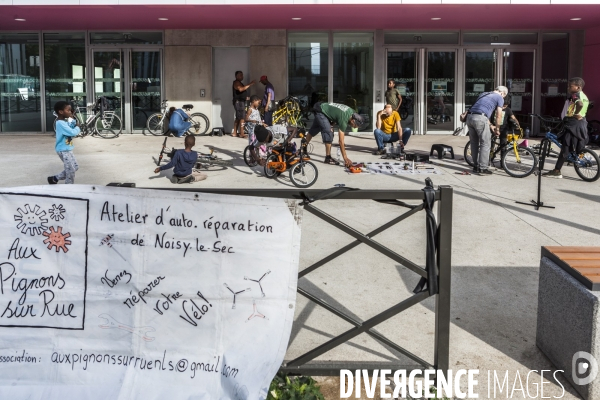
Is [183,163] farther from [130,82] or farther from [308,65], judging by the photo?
[130,82]

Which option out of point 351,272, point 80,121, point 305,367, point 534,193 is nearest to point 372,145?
point 534,193

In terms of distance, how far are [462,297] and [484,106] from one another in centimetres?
812

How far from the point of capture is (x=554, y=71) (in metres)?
21.9

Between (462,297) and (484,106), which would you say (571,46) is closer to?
(484,106)

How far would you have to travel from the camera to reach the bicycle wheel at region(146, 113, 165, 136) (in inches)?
832

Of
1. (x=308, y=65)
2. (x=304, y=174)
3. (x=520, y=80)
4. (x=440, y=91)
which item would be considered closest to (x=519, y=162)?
(x=304, y=174)

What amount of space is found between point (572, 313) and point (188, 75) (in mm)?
18598

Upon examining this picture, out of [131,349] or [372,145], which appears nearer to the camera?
[131,349]

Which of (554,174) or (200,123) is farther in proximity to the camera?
(200,123)

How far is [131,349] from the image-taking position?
370 cm

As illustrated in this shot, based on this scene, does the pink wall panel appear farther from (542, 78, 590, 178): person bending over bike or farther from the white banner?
the white banner

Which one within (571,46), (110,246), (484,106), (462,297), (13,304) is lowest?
(462,297)

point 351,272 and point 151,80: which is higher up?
point 151,80

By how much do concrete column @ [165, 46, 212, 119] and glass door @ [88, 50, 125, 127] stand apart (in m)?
1.55
